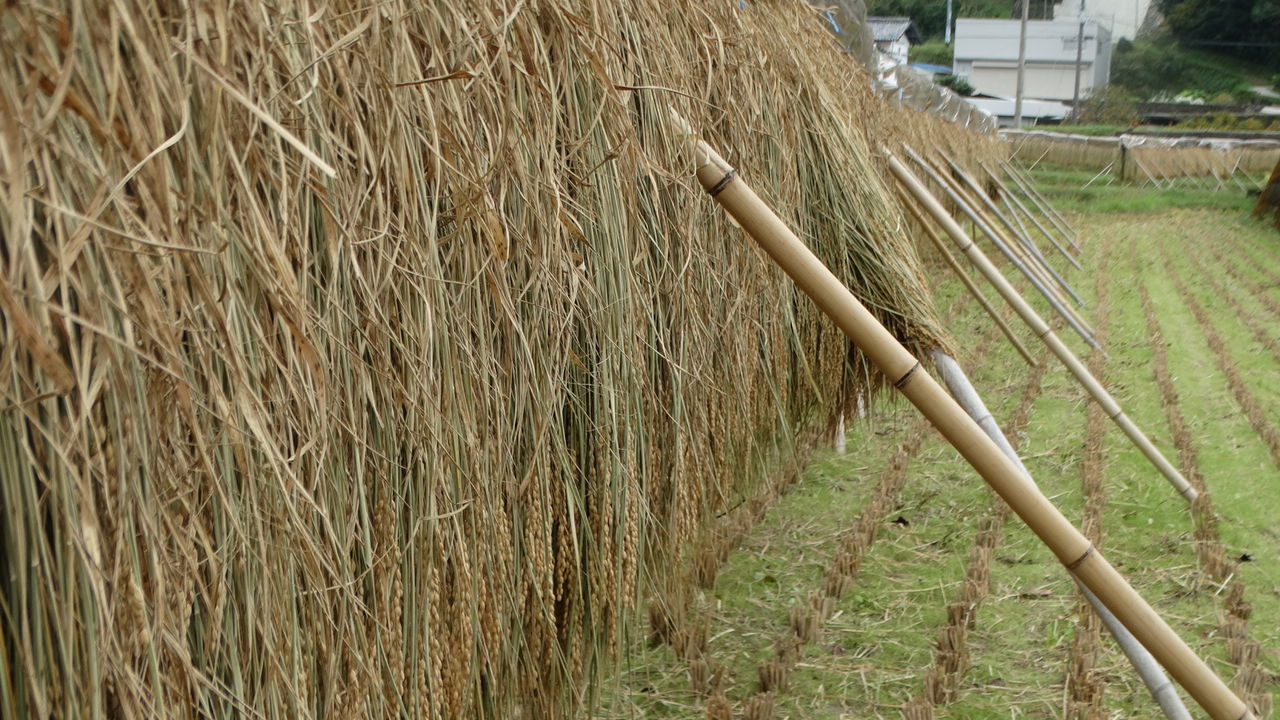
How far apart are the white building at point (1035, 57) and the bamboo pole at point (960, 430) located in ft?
194

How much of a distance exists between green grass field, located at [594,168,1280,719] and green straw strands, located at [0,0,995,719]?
56 centimetres

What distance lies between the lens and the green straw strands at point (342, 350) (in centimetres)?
90

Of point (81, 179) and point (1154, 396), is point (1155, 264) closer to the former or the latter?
point (1154, 396)

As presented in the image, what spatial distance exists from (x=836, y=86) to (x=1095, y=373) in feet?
13.5

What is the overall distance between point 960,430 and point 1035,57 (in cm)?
6295

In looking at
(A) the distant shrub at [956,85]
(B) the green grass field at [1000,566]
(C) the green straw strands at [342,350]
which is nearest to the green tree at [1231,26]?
(A) the distant shrub at [956,85]

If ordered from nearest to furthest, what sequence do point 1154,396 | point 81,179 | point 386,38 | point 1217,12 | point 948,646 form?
point 81,179 → point 386,38 → point 948,646 → point 1154,396 → point 1217,12

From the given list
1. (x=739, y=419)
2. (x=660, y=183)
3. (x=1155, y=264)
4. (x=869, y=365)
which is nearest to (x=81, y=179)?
(x=660, y=183)

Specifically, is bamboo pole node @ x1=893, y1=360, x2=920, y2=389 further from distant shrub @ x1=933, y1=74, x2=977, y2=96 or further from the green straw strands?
distant shrub @ x1=933, y1=74, x2=977, y2=96

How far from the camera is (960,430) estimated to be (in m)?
1.85

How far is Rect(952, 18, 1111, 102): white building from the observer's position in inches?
2267

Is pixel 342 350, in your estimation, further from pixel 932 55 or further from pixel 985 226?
pixel 932 55

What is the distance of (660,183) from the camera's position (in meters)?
2.18

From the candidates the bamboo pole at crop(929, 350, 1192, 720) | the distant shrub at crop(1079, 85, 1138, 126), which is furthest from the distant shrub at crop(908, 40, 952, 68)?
the bamboo pole at crop(929, 350, 1192, 720)
